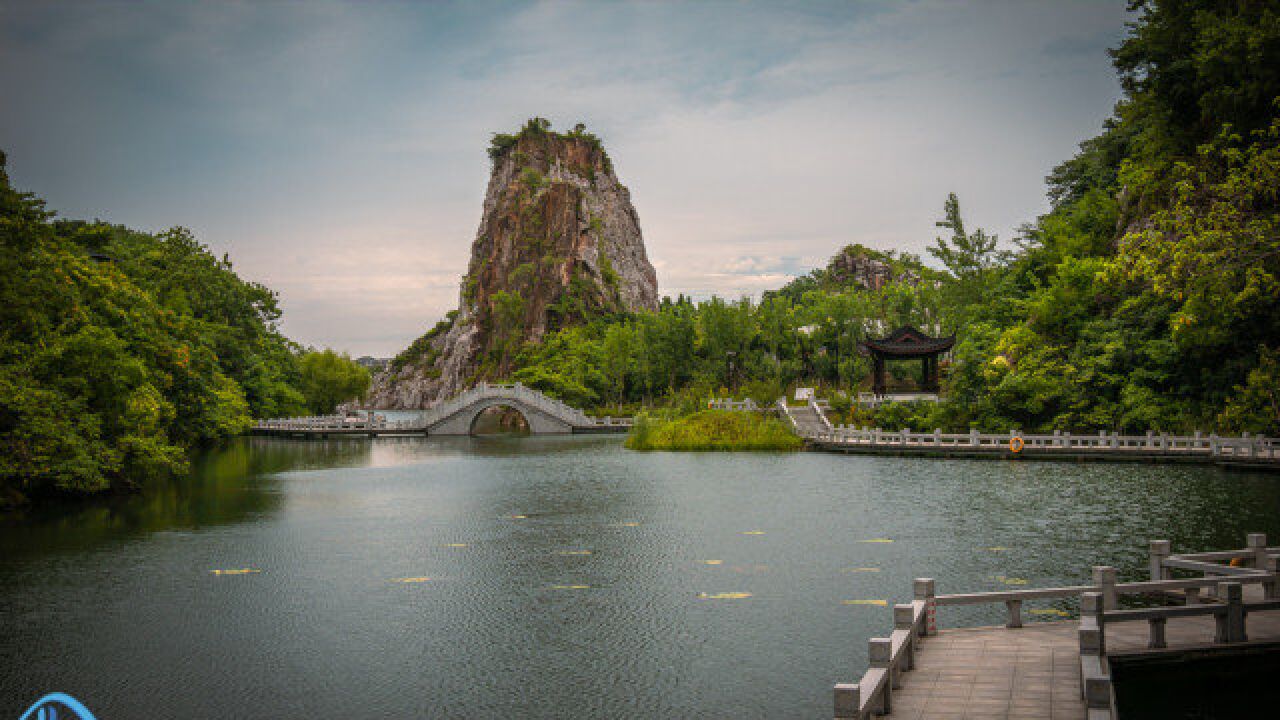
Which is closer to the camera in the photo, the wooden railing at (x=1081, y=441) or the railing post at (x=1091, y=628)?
the railing post at (x=1091, y=628)

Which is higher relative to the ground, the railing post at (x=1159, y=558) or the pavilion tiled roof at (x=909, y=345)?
the pavilion tiled roof at (x=909, y=345)

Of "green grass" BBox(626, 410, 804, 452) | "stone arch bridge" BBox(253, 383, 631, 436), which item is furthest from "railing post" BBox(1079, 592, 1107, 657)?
"stone arch bridge" BBox(253, 383, 631, 436)

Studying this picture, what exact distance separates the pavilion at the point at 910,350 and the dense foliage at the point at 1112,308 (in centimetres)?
132

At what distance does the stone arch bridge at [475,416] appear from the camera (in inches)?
2382

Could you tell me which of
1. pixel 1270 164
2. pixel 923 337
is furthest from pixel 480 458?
pixel 1270 164

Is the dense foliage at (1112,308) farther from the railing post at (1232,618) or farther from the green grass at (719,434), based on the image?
the railing post at (1232,618)

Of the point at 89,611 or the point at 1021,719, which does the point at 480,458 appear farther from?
the point at 1021,719

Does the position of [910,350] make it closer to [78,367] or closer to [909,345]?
[909,345]

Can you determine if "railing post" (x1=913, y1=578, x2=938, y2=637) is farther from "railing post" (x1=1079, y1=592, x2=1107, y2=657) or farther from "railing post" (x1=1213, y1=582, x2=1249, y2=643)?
"railing post" (x1=1213, y1=582, x2=1249, y2=643)

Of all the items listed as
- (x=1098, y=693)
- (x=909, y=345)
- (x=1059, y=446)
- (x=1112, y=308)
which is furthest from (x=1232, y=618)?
(x=909, y=345)

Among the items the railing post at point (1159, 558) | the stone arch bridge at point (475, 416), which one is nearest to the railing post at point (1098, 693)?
the railing post at point (1159, 558)

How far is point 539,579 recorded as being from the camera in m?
14.9

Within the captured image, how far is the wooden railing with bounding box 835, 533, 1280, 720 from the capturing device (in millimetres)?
6699

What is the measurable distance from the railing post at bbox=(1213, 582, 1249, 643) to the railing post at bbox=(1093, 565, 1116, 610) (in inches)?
42.8
